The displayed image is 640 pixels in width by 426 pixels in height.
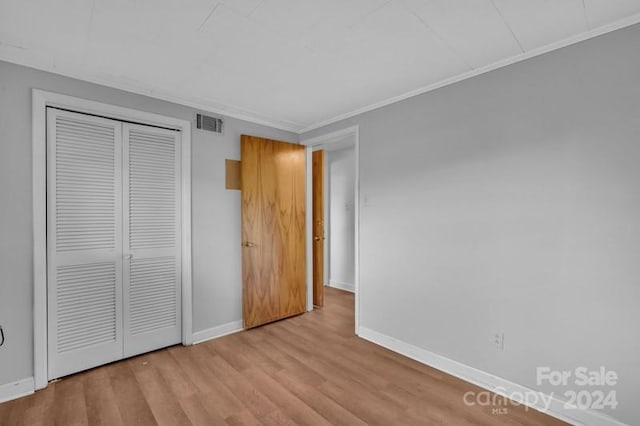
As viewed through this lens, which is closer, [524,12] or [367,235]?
[524,12]

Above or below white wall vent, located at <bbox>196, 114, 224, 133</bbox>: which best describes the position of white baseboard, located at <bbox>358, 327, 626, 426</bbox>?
below

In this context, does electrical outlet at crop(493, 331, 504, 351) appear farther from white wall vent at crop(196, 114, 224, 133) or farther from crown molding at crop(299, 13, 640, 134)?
white wall vent at crop(196, 114, 224, 133)

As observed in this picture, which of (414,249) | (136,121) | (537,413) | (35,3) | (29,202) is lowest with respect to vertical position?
(537,413)

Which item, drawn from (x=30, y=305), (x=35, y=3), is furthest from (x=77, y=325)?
(x=35, y=3)

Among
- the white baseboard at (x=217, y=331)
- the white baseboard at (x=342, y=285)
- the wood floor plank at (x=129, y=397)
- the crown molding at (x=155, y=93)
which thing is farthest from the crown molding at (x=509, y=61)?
the wood floor plank at (x=129, y=397)

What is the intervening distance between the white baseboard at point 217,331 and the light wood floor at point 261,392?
130mm

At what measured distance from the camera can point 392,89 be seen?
268 cm

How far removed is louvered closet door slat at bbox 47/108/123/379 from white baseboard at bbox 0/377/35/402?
0.15 meters

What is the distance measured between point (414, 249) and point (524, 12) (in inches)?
72.2

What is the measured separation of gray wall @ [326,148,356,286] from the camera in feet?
17.0

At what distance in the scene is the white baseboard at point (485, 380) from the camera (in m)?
1.81

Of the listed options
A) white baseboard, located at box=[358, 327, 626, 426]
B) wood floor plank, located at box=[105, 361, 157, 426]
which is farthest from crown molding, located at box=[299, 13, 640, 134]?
wood floor plank, located at box=[105, 361, 157, 426]

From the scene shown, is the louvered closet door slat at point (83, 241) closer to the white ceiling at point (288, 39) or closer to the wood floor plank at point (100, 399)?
the wood floor plank at point (100, 399)

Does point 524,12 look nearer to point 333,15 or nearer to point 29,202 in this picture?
point 333,15
